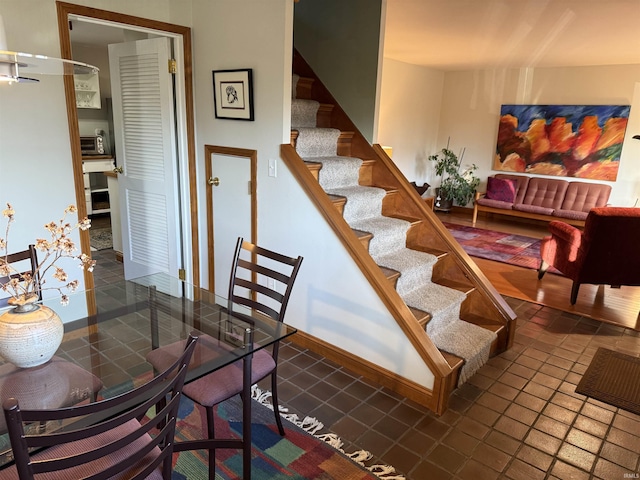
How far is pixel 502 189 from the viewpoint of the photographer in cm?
719

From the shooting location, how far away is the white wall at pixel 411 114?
22.6 feet

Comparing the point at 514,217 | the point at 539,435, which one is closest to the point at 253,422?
the point at 539,435

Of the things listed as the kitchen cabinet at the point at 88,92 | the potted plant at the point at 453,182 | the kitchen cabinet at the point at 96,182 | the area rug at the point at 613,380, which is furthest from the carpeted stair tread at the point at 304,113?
the potted plant at the point at 453,182

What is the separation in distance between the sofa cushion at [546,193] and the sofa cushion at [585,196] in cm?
8

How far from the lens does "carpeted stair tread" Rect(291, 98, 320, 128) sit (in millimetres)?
3529

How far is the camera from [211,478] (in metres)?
1.81

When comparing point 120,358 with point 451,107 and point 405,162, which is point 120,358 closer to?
Answer: point 405,162

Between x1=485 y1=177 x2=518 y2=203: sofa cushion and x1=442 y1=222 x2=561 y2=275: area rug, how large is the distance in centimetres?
78

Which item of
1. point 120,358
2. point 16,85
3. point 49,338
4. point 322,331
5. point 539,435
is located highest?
point 16,85

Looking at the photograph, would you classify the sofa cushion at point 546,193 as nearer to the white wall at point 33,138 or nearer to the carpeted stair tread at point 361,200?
the carpeted stair tread at point 361,200

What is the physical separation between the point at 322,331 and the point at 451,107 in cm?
632

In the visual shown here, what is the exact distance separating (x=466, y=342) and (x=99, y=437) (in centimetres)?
216

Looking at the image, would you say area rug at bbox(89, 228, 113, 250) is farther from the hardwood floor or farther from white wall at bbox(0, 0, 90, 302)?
the hardwood floor

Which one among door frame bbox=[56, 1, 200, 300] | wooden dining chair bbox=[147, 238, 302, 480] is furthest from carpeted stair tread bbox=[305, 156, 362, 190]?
wooden dining chair bbox=[147, 238, 302, 480]
